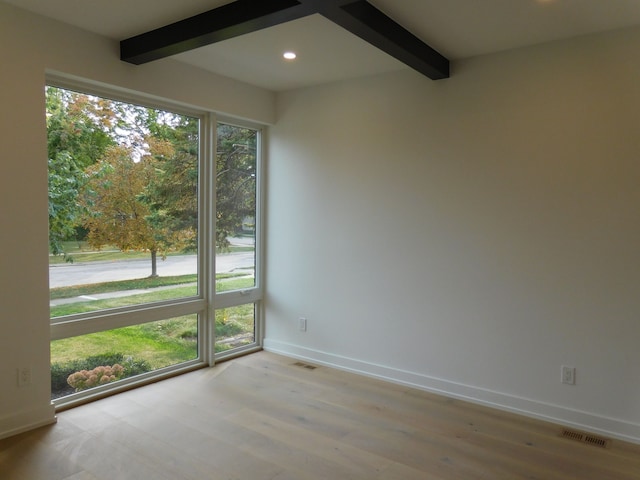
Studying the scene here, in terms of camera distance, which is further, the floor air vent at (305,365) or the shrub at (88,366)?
the floor air vent at (305,365)

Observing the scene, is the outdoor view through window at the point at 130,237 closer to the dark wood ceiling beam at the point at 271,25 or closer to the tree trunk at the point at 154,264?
the tree trunk at the point at 154,264

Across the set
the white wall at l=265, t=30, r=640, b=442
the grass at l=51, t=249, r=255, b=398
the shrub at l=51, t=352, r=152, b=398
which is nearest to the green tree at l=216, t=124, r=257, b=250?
the white wall at l=265, t=30, r=640, b=442

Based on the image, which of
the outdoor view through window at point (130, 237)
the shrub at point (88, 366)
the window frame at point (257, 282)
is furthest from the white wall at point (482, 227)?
the shrub at point (88, 366)

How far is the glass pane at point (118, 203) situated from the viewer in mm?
3295

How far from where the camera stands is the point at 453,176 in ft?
11.9

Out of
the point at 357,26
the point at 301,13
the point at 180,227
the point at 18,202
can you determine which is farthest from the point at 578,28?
the point at 18,202

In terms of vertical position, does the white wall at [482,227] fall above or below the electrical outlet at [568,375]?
above

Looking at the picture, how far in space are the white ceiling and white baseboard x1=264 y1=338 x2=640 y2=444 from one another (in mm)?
2579

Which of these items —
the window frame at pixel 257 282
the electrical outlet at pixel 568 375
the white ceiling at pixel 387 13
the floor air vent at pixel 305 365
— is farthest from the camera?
the window frame at pixel 257 282

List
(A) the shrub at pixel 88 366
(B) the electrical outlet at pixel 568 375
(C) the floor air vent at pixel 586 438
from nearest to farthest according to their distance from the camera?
1. (C) the floor air vent at pixel 586 438
2. (B) the electrical outlet at pixel 568 375
3. (A) the shrub at pixel 88 366

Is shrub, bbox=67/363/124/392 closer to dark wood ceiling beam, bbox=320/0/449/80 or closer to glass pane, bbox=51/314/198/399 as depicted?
glass pane, bbox=51/314/198/399

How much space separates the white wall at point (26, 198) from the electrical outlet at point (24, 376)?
3cm

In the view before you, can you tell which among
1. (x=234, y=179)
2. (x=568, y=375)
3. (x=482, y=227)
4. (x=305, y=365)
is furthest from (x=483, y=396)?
(x=234, y=179)

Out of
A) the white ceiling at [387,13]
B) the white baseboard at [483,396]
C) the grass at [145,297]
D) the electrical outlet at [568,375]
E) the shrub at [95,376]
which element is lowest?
the white baseboard at [483,396]
